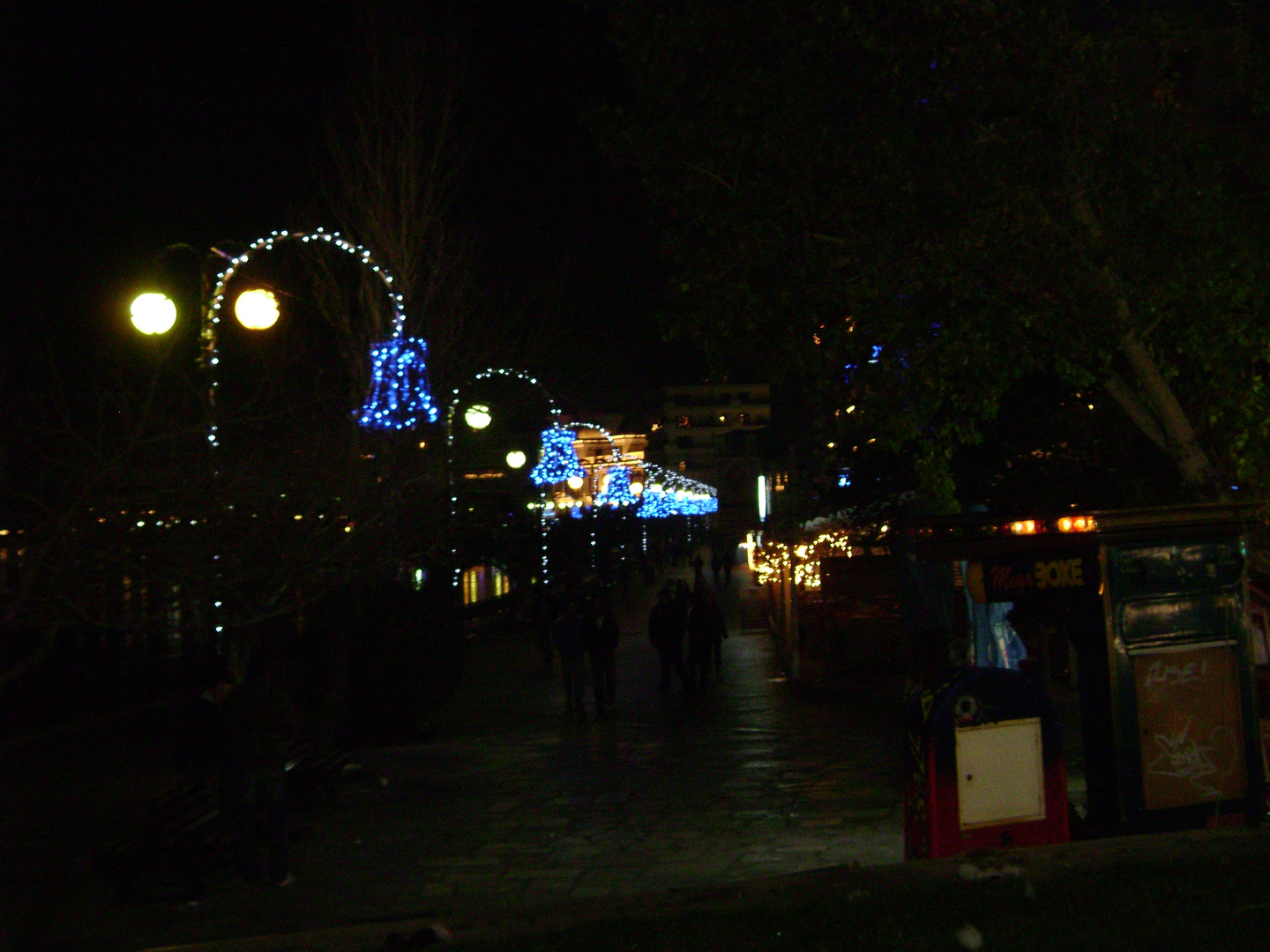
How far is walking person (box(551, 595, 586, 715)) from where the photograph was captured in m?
18.1

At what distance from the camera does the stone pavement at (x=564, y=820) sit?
27.3ft

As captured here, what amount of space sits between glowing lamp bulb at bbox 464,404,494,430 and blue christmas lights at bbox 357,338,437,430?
Answer: 106 centimetres

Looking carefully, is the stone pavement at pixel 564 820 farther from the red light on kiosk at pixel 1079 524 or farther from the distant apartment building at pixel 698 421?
the distant apartment building at pixel 698 421

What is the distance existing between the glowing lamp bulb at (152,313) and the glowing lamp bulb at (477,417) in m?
7.03

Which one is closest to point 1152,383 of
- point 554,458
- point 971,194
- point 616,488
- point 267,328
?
point 971,194

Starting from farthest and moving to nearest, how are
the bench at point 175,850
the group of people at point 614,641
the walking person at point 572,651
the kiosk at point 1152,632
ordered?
the group of people at point 614,641
the walking person at point 572,651
the bench at point 175,850
the kiosk at point 1152,632

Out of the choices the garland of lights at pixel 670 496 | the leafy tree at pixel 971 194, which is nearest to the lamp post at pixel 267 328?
the leafy tree at pixel 971 194

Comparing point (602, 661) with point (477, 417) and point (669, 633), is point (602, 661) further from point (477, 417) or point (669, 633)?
point (477, 417)

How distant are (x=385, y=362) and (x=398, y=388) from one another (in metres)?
0.73

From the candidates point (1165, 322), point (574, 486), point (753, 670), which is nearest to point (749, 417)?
point (574, 486)

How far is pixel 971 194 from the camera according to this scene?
32.8 feet

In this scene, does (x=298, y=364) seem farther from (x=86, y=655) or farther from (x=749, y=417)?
(x=749, y=417)

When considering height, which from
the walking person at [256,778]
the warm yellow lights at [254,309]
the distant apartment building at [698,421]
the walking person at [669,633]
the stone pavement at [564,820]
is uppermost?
the distant apartment building at [698,421]

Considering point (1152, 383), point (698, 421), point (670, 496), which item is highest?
point (698, 421)
